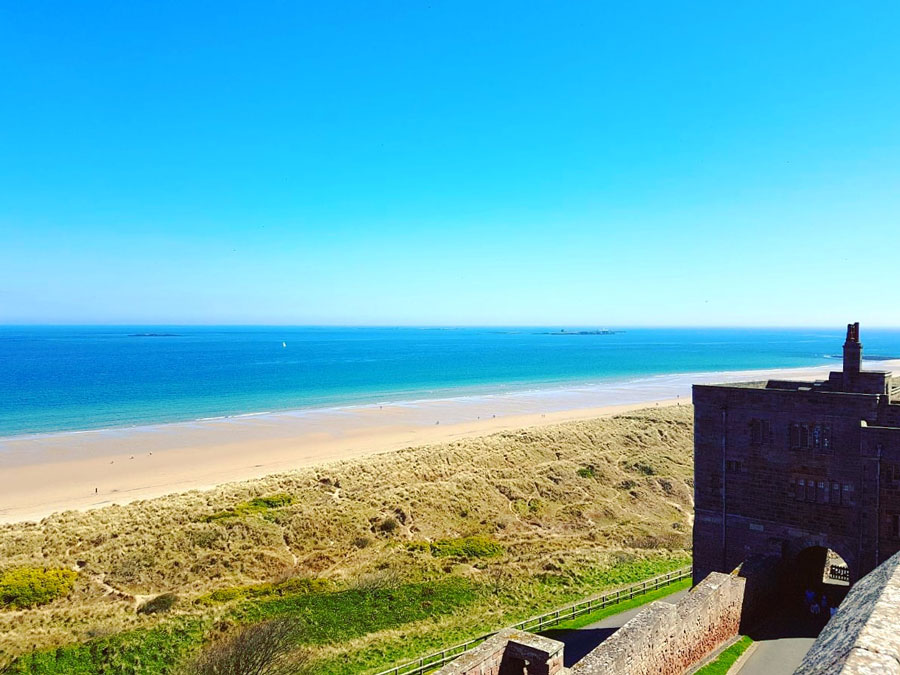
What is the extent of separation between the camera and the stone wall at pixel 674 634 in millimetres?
12258

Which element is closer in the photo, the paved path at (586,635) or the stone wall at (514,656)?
the stone wall at (514,656)

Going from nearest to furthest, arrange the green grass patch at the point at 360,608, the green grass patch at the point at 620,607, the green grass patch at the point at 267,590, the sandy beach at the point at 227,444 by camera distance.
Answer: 1. the green grass patch at the point at 620,607
2. the green grass patch at the point at 360,608
3. the green grass patch at the point at 267,590
4. the sandy beach at the point at 227,444

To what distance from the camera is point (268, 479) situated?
36906 mm

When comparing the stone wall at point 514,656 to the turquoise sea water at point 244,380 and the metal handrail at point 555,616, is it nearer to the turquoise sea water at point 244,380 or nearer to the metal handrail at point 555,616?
the metal handrail at point 555,616

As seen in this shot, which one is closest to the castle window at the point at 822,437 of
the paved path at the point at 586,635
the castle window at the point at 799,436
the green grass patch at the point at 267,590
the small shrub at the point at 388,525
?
the castle window at the point at 799,436

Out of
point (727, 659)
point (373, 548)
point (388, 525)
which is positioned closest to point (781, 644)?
point (727, 659)

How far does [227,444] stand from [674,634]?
4516cm

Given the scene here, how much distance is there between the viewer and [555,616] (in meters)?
20.6

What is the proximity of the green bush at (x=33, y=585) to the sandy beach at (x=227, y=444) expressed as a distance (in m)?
10.6

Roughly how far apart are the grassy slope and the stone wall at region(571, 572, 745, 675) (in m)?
7.67

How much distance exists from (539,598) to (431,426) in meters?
36.8

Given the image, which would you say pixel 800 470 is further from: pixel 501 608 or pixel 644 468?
pixel 644 468

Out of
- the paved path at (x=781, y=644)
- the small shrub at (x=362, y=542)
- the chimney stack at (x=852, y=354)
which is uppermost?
the chimney stack at (x=852, y=354)

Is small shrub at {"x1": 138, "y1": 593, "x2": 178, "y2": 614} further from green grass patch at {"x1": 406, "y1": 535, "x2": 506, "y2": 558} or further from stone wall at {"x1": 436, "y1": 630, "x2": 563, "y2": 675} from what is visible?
stone wall at {"x1": 436, "y1": 630, "x2": 563, "y2": 675}
